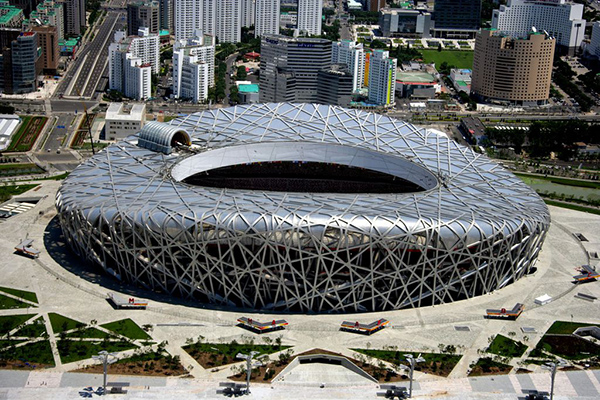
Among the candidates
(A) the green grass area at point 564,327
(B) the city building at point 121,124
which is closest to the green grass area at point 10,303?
(A) the green grass area at point 564,327

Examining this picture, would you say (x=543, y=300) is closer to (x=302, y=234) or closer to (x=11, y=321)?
(x=302, y=234)

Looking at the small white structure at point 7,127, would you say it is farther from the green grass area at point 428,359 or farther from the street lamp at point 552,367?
the street lamp at point 552,367

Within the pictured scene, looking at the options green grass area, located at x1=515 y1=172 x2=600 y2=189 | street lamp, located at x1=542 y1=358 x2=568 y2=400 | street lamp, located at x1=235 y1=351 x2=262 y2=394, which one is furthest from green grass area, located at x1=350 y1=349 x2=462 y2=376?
green grass area, located at x1=515 y1=172 x2=600 y2=189

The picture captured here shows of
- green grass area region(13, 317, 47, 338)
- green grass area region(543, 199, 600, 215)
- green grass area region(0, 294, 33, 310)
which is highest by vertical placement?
green grass area region(543, 199, 600, 215)

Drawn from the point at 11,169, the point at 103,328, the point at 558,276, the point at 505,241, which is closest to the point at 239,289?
the point at 103,328

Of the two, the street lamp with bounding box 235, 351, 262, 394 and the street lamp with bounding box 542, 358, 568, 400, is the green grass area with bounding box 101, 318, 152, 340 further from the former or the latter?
the street lamp with bounding box 542, 358, 568, 400

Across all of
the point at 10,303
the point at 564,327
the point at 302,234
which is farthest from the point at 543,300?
the point at 10,303

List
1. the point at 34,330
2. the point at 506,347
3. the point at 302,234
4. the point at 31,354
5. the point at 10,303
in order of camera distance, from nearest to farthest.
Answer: the point at 31,354
the point at 34,330
the point at 506,347
the point at 302,234
the point at 10,303
